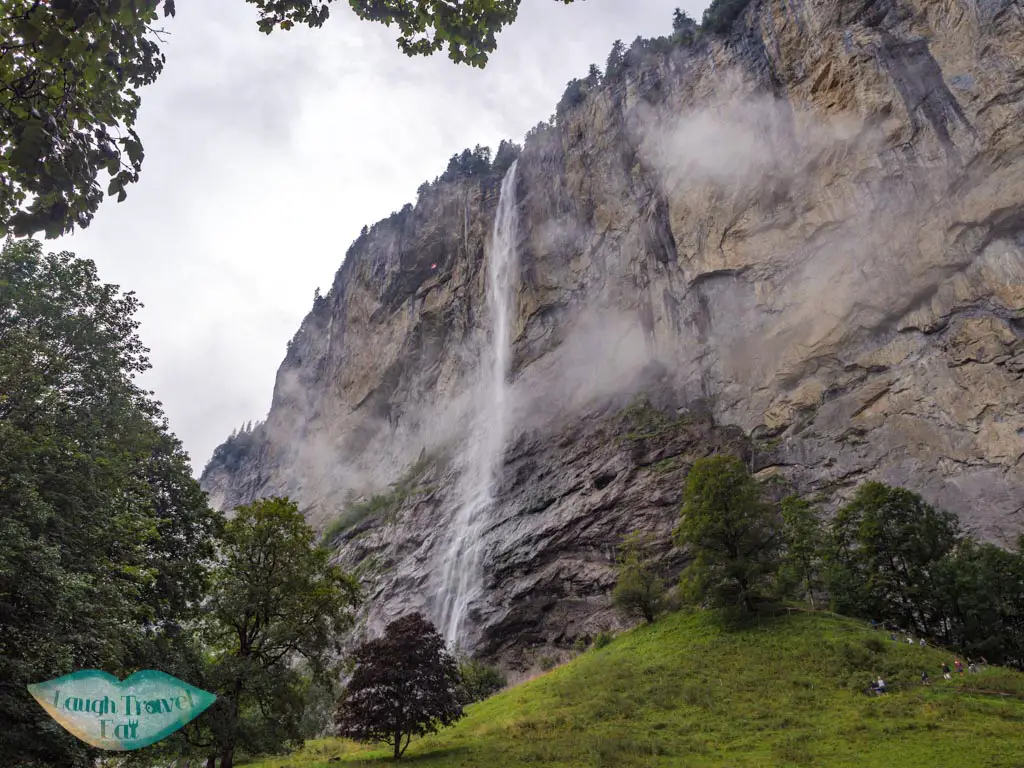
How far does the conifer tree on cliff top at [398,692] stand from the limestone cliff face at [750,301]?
72.2 ft

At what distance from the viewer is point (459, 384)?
77250 millimetres

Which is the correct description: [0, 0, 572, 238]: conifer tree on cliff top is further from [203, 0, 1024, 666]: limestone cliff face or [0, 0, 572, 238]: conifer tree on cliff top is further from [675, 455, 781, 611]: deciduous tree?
[203, 0, 1024, 666]: limestone cliff face

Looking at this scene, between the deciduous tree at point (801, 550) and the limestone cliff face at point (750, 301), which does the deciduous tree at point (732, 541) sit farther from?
the limestone cliff face at point (750, 301)

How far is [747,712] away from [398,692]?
39.1ft

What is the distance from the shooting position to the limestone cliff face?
3975 centimetres

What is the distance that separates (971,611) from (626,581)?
16.4 m

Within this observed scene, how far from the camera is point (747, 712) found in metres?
21.3

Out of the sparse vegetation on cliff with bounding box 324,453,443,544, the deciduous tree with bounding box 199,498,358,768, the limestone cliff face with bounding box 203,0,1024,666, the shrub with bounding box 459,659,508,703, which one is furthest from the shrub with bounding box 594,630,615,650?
the sparse vegetation on cliff with bounding box 324,453,443,544

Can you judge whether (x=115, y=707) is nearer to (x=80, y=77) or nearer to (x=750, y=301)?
(x=80, y=77)

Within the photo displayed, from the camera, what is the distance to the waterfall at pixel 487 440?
5100 cm

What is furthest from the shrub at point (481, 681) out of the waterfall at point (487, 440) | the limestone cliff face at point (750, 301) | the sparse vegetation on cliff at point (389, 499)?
the sparse vegetation on cliff at point (389, 499)

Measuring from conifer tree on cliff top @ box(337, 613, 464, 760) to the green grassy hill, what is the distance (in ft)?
3.41

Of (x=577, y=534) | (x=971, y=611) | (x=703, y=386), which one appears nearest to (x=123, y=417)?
(x=971, y=611)

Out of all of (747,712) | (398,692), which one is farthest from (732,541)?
(398,692)
